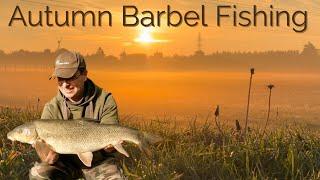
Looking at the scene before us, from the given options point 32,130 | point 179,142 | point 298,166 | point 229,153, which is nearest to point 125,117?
point 179,142

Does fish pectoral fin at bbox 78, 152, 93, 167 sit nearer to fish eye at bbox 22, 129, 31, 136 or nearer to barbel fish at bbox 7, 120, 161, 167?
barbel fish at bbox 7, 120, 161, 167

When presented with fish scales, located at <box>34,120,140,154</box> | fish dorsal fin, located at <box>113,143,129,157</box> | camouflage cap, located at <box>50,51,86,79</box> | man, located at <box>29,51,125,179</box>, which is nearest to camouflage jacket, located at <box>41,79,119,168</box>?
man, located at <box>29,51,125,179</box>

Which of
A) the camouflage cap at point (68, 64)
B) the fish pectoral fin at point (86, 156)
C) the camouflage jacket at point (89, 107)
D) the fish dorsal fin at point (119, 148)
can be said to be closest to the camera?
the fish dorsal fin at point (119, 148)

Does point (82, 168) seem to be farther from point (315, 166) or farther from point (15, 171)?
point (315, 166)

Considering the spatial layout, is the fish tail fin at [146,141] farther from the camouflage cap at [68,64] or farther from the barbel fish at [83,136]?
the camouflage cap at [68,64]

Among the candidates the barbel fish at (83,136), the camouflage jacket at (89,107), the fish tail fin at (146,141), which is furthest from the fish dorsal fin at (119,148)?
the camouflage jacket at (89,107)

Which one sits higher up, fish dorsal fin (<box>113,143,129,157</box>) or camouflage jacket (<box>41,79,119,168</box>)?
camouflage jacket (<box>41,79,119,168</box>)
